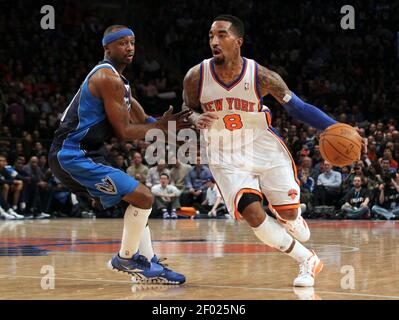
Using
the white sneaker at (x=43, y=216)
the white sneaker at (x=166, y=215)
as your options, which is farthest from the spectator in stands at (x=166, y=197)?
the white sneaker at (x=43, y=216)

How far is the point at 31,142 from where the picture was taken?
16391 mm

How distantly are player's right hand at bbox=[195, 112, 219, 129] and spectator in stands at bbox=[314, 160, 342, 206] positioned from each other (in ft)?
30.4

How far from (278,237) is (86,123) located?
159 centimetres

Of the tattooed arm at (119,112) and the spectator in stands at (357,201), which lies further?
the spectator in stands at (357,201)

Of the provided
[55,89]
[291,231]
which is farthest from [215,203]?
[291,231]

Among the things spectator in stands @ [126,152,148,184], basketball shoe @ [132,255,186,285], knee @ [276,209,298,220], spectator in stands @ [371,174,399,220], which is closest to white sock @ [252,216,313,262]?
knee @ [276,209,298,220]

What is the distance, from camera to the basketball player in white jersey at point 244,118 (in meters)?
5.45

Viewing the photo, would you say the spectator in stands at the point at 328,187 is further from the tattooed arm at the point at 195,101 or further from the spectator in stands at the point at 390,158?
the tattooed arm at the point at 195,101

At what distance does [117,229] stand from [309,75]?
9726 mm

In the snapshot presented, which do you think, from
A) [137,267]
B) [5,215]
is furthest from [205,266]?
[5,215]

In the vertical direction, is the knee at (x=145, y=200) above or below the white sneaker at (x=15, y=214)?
above

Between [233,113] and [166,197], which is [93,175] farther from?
[166,197]

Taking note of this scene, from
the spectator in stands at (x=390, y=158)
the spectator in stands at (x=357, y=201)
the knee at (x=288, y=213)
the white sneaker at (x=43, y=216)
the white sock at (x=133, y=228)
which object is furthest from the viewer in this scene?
the white sneaker at (x=43, y=216)

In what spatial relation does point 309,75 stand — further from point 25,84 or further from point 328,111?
point 25,84
